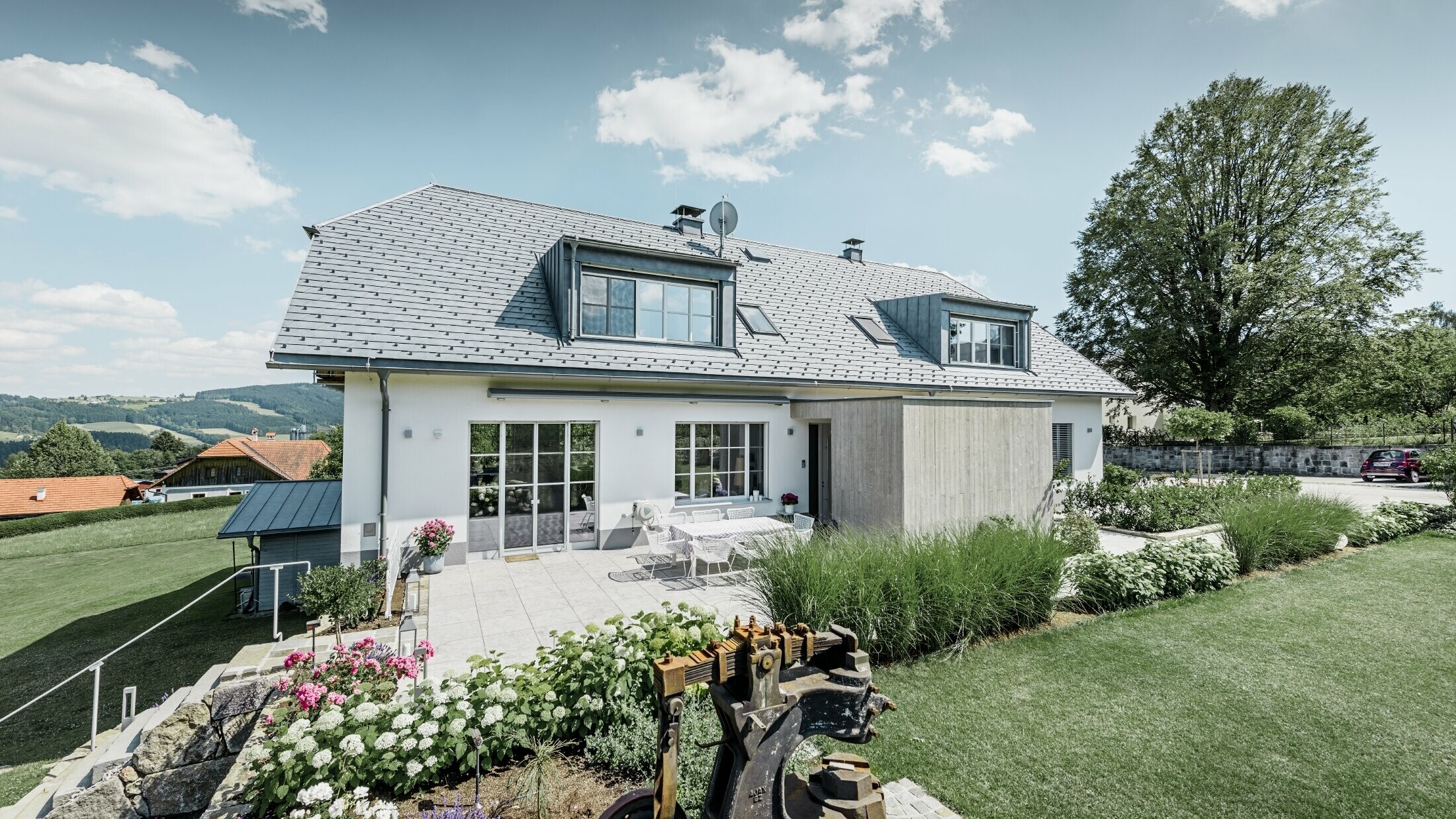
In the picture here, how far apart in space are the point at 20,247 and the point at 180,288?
109 inches

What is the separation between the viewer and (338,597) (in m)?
6.46

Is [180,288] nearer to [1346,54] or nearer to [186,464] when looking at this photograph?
[1346,54]

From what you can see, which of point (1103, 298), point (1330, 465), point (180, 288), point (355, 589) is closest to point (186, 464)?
point (180, 288)

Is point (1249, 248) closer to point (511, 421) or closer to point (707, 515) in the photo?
point (707, 515)

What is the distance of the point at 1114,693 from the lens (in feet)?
16.4

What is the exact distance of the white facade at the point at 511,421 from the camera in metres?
8.55

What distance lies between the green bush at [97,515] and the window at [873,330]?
2296 centimetres

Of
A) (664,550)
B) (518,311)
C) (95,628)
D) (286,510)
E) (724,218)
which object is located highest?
(724,218)

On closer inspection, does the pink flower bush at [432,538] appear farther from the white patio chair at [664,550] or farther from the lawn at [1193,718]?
the lawn at [1193,718]

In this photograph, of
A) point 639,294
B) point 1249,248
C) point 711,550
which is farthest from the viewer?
point 1249,248

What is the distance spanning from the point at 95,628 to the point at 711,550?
11458mm

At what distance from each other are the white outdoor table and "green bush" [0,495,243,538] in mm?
21184

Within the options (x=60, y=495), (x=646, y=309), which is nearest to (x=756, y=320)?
(x=646, y=309)

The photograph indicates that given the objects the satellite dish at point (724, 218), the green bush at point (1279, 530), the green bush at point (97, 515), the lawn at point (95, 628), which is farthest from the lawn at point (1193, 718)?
the green bush at point (97, 515)
